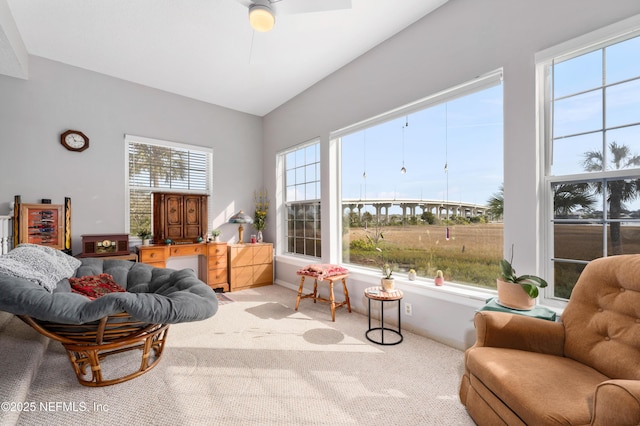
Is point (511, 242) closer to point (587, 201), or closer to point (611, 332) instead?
point (587, 201)

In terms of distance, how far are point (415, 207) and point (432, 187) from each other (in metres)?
0.28

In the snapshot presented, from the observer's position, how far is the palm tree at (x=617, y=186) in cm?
179

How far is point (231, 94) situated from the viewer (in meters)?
4.48

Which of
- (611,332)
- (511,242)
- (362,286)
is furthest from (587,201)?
(362,286)

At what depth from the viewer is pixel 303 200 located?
459cm

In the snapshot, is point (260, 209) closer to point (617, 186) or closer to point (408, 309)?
point (408, 309)

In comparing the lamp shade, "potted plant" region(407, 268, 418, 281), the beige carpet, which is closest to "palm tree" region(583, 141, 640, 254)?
the beige carpet

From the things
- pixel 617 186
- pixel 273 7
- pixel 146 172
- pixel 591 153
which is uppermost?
pixel 273 7

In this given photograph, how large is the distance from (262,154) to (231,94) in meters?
1.25

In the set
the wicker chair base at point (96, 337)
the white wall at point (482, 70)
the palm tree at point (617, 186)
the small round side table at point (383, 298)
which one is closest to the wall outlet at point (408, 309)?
the white wall at point (482, 70)

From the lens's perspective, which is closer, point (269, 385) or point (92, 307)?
A: point (92, 307)

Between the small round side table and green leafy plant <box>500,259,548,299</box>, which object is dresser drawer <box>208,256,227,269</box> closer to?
the small round side table

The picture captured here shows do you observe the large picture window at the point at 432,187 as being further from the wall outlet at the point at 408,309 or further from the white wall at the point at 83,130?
the white wall at the point at 83,130

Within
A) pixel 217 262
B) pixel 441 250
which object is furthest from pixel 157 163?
pixel 441 250
